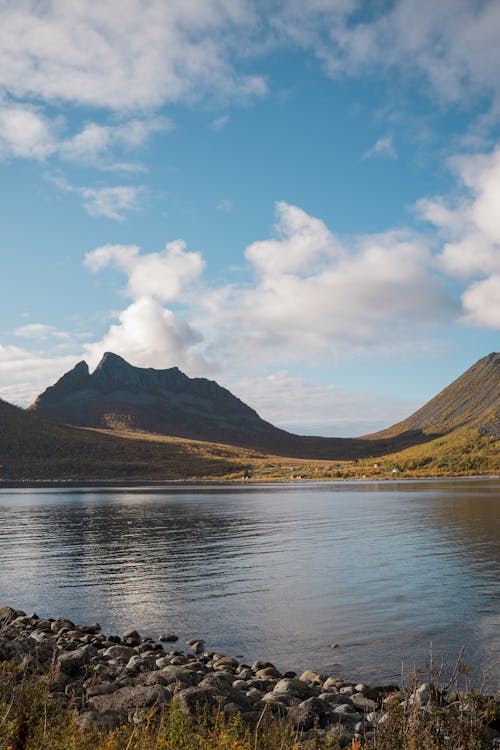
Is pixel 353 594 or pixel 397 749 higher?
pixel 397 749

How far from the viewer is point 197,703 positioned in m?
13.4

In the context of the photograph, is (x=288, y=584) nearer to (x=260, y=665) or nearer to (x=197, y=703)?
(x=260, y=665)

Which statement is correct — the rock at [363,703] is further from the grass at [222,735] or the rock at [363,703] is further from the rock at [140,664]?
the rock at [140,664]

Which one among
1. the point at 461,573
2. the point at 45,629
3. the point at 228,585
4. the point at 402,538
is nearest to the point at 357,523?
the point at 402,538

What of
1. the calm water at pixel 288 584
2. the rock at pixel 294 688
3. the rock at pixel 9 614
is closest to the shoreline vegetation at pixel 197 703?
the rock at pixel 294 688

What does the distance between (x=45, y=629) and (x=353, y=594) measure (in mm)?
15700

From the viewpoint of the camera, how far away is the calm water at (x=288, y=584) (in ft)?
73.3

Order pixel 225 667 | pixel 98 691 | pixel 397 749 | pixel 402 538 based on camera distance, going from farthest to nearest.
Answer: pixel 402 538 < pixel 225 667 < pixel 98 691 < pixel 397 749

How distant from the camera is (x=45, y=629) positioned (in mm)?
24266

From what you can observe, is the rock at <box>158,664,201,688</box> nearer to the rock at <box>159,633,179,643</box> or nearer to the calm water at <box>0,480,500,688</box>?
the calm water at <box>0,480,500,688</box>

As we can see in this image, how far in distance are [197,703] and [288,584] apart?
20.8 m

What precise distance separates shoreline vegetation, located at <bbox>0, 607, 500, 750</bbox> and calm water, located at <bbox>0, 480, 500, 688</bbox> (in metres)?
2.39

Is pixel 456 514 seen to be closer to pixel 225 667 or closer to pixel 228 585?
pixel 228 585

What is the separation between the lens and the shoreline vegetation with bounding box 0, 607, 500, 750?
9289 mm
